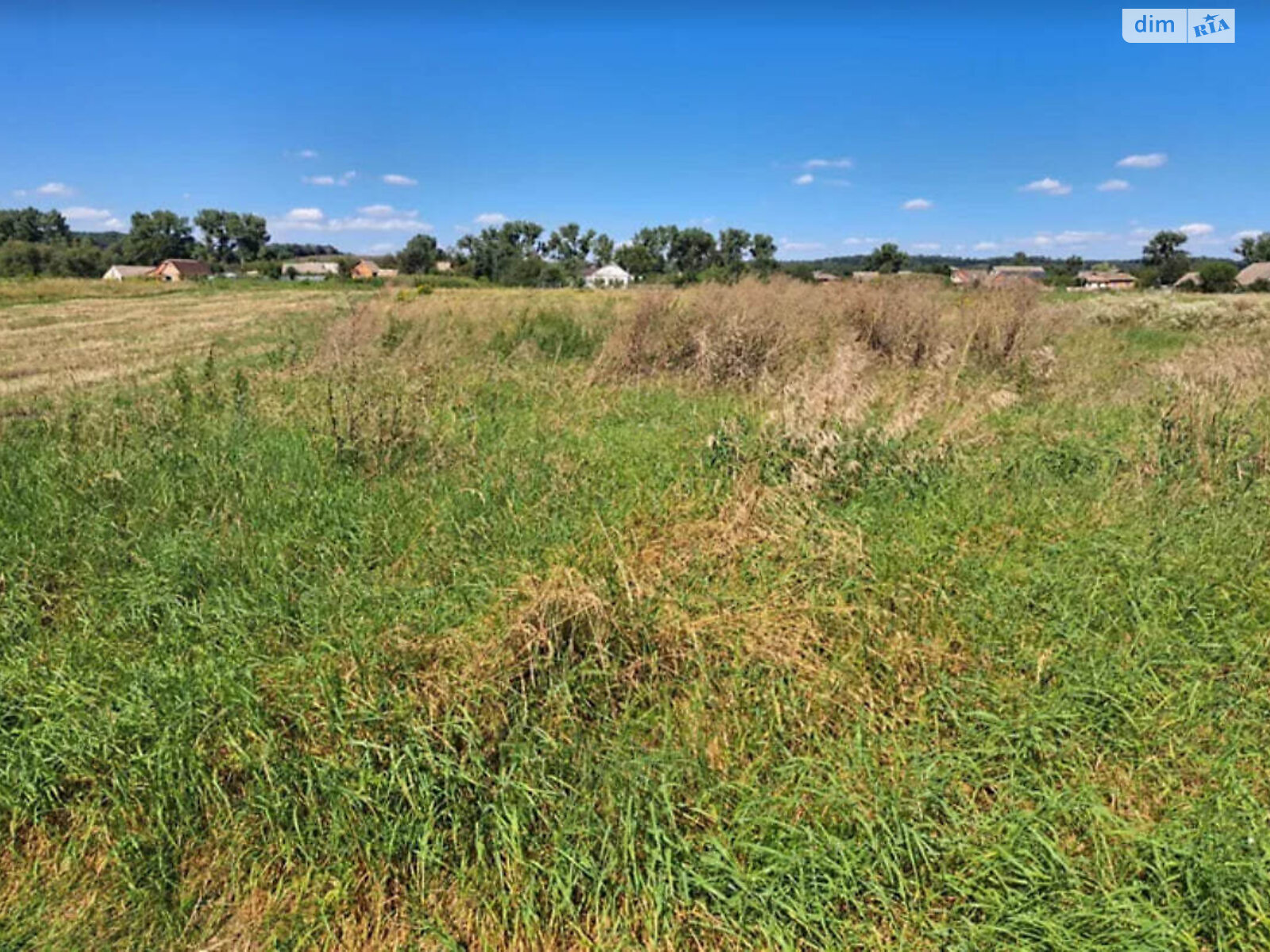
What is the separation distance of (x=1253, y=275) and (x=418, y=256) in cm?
7878

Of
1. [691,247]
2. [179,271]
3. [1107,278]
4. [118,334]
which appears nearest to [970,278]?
[118,334]

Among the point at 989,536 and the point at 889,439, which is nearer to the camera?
the point at 989,536

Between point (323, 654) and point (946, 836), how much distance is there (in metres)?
2.34

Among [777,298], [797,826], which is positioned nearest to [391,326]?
[777,298]

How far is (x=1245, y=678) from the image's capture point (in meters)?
2.60

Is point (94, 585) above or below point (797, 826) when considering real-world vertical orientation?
above

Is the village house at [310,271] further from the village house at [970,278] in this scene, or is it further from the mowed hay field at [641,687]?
the mowed hay field at [641,687]

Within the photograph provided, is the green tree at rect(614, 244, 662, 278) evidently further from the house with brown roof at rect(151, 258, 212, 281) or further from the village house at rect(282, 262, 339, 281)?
the house with brown roof at rect(151, 258, 212, 281)

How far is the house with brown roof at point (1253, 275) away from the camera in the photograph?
4122cm

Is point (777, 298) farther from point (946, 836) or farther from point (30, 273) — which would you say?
point (30, 273)

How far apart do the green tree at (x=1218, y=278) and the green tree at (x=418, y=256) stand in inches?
2775

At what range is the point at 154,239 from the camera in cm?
8806

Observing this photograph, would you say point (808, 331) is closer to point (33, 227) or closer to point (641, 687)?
point (641, 687)

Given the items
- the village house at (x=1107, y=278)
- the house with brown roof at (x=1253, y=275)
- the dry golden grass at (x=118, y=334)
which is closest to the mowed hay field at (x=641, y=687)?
the dry golden grass at (x=118, y=334)
